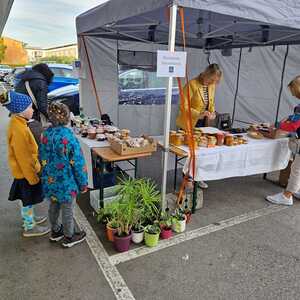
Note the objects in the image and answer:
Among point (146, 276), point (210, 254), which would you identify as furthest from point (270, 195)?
point (146, 276)

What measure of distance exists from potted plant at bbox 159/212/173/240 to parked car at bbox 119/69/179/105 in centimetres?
352

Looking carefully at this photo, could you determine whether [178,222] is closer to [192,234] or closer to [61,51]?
[192,234]

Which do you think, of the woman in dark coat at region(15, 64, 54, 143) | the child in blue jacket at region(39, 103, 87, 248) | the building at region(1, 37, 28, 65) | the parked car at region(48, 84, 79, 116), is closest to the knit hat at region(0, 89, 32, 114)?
the child in blue jacket at region(39, 103, 87, 248)

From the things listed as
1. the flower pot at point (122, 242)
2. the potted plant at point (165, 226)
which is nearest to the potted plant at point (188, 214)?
the potted plant at point (165, 226)

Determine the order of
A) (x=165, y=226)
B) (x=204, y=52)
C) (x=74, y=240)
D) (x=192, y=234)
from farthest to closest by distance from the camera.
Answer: (x=204, y=52), (x=192, y=234), (x=165, y=226), (x=74, y=240)

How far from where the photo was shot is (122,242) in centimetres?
217

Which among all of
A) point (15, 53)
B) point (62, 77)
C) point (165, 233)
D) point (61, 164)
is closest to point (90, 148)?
point (61, 164)

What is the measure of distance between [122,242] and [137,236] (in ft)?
0.54

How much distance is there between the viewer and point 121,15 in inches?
104

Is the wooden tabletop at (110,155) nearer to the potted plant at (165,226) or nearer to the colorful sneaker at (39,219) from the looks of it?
the potted plant at (165,226)

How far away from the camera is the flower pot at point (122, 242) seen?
217cm

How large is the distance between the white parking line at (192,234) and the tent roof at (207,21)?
74.9 inches

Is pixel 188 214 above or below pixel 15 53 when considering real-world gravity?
below

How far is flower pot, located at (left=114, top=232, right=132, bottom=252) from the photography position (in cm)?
217
